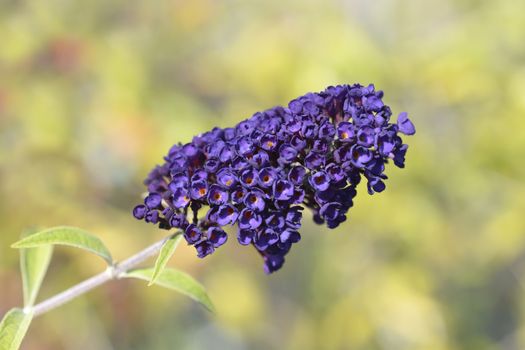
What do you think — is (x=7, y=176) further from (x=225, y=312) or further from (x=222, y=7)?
(x=222, y=7)

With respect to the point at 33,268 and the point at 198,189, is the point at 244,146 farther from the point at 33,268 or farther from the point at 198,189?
the point at 33,268

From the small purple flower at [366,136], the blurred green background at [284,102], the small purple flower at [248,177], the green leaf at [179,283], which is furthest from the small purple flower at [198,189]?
the blurred green background at [284,102]

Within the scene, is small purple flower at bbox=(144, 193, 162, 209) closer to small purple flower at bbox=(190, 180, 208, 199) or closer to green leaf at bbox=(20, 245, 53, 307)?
small purple flower at bbox=(190, 180, 208, 199)

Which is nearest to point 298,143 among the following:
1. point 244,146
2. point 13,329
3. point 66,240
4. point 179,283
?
point 244,146


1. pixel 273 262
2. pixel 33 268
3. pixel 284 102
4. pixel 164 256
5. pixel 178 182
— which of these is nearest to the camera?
pixel 164 256

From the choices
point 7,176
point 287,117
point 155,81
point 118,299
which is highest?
point 155,81

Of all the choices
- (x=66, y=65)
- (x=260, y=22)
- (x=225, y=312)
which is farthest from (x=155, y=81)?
(x=225, y=312)

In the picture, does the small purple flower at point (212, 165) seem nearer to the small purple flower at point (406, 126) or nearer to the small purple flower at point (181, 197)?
the small purple flower at point (181, 197)
